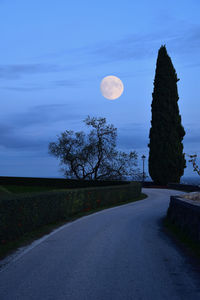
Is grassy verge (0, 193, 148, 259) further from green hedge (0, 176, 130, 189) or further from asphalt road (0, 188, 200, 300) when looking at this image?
green hedge (0, 176, 130, 189)

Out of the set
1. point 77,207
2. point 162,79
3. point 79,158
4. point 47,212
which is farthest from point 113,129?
point 47,212

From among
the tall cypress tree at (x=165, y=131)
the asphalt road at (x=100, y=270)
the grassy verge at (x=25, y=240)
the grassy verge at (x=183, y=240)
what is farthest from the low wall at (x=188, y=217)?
the tall cypress tree at (x=165, y=131)

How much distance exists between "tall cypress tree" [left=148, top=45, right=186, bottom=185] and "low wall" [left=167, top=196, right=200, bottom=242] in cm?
3820

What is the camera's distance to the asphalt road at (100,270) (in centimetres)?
584

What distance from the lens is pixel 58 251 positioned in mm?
9398

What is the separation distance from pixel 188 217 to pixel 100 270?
6.41 metres

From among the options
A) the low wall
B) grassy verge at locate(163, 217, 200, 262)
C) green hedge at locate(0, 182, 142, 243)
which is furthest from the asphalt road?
green hedge at locate(0, 182, 142, 243)

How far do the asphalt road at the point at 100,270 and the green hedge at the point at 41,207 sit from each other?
1116mm

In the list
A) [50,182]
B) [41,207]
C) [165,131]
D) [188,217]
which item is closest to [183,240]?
[188,217]

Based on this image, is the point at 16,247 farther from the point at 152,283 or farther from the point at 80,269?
the point at 152,283

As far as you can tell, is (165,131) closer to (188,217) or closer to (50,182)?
(50,182)

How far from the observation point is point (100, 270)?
7.33 meters

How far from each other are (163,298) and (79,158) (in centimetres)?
4452

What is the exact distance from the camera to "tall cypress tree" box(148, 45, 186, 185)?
177 feet
